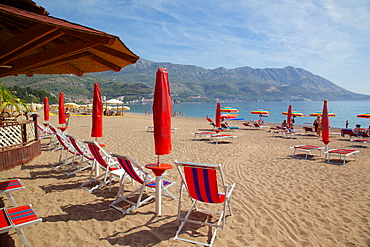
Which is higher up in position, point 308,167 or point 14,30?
point 14,30

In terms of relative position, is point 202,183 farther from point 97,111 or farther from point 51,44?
point 97,111

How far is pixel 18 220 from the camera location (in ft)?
8.00

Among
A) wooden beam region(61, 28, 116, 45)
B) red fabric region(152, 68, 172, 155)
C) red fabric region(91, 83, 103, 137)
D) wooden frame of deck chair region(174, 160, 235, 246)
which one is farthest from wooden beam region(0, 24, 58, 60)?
red fabric region(91, 83, 103, 137)

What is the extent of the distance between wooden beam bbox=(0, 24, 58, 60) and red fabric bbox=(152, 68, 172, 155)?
60.2 inches

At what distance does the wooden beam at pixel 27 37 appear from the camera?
206 cm

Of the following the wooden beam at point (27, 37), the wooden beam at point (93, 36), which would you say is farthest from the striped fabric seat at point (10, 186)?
the wooden beam at point (93, 36)

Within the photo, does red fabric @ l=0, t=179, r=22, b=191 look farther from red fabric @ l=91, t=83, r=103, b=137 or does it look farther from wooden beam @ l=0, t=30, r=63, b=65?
red fabric @ l=91, t=83, r=103, b=137

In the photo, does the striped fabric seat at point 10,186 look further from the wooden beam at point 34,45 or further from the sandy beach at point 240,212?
the wooden beam at point 34,45

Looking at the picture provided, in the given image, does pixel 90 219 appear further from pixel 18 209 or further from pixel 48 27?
pixel 48 27

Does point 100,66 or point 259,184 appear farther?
point 259,184

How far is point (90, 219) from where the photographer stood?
3.45 meters

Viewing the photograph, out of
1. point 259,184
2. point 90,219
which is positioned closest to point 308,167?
point 259,184

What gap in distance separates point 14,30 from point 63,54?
125cm

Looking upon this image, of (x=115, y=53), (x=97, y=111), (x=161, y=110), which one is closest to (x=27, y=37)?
(x=115, y=53)
